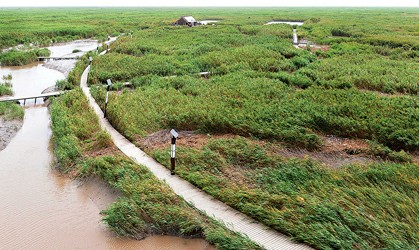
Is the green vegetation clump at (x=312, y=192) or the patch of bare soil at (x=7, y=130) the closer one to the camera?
the green vegetation clump at (x=312, y=192)

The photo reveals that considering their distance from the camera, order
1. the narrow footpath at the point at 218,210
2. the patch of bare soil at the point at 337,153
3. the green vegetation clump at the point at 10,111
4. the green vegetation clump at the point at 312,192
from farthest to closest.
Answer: the green vegetation clump at the point at 10,111, the patch of bare soil at the point at 337,153, the narrow footpath at the point at 218,210, the green vegetation clump at the point at 312,192

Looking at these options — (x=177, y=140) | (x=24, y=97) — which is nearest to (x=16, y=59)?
(x=24, y=97)

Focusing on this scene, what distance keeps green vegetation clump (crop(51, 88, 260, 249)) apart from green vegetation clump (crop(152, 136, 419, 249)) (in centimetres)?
79

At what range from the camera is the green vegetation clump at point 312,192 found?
20.4 feet

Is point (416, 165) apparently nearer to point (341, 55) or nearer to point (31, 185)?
point (31, 185)

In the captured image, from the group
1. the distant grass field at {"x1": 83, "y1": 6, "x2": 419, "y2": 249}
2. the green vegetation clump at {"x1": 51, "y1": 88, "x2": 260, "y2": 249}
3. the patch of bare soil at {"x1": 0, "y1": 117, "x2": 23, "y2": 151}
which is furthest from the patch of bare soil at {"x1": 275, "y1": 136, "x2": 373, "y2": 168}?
the patch of bare soil at {"x1": 0, "y1": 117, "x2": 23, "y2": 151}

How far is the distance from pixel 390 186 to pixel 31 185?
8616 mm

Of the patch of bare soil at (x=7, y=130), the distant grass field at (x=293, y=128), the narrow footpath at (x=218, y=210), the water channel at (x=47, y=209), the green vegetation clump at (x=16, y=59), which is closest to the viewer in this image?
the narrow footpath at (x=218, y=210)

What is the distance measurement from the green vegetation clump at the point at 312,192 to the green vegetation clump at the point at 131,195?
0.79 metres

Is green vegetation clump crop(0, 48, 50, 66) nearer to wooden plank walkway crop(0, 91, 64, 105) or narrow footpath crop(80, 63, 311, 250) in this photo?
wooden plank walkway crop(0, 91, 64, 105)

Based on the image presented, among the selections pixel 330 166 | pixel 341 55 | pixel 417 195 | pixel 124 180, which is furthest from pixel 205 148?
pixel 341 55

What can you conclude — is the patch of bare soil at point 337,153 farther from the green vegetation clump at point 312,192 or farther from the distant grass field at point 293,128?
the green vegetation clump at point 312,192

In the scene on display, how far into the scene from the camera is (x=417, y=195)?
745 cm

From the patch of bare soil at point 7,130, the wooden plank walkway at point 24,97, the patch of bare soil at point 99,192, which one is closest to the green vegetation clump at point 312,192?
the patch of bare soil at point 99,192
